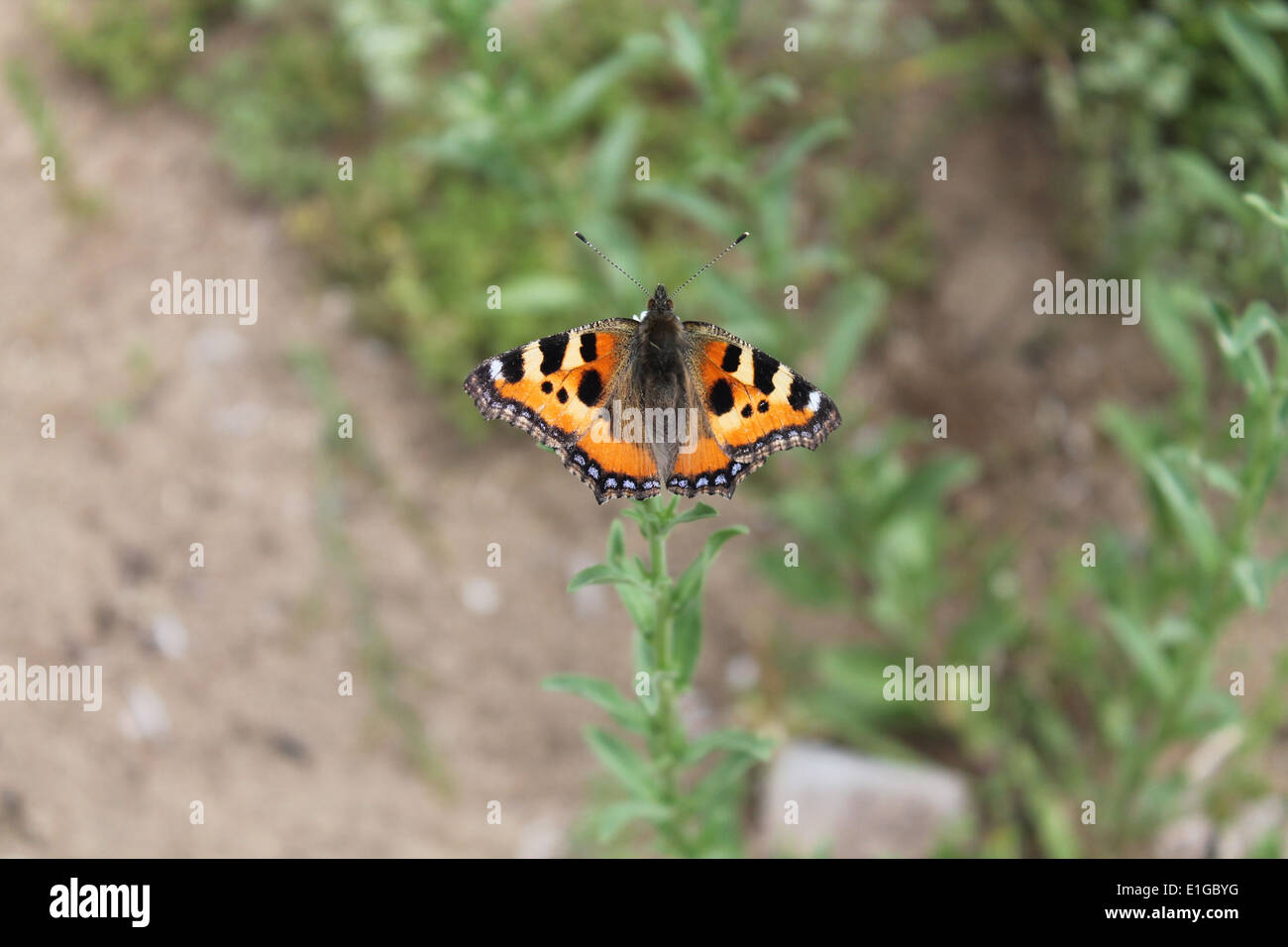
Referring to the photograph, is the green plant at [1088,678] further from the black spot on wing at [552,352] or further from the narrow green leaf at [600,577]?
the narrow green leaf at [600,577]

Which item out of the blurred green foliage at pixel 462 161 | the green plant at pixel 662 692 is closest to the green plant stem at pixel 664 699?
the green plant at pixel 662 692

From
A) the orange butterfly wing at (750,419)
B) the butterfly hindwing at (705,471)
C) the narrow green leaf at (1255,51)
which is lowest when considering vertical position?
the butterfly hindwing at (705,471)

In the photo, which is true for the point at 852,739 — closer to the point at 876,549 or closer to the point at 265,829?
the point at 876,549

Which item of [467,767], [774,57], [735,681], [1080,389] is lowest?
[467,767]

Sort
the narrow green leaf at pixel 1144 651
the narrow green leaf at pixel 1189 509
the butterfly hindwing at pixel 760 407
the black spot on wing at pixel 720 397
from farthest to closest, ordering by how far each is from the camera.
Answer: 1. the narrow green leaf at pixel 1144 651
2. the narrow green leaf at pixel 1189 509
3. the black spot on wing at pixel 720 397
4. the butterfly hindwing at pixel 760 407

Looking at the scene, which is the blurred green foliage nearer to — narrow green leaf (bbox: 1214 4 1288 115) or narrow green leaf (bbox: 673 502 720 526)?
narrow green leaf (bbox: 1214 4 1288 115)

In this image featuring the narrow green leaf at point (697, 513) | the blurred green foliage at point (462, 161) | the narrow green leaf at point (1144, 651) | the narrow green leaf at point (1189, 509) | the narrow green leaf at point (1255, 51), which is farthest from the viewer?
the blurred green foliage at point (462, 161)

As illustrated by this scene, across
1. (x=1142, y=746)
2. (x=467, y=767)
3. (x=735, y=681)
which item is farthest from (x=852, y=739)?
(x=467, y=767)

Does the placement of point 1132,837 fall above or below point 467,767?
below
